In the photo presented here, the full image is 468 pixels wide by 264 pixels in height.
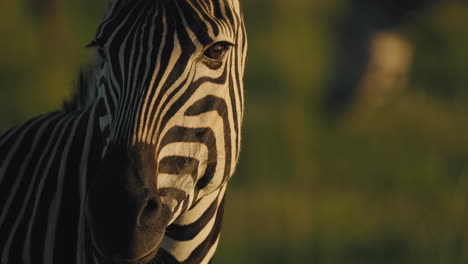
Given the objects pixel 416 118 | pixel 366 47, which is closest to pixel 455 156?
pixel 416 118

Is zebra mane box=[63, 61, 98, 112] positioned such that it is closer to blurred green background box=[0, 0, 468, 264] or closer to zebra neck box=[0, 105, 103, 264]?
zebra neck box=[0, 105, 103, 264]

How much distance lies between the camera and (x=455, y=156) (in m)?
9.36

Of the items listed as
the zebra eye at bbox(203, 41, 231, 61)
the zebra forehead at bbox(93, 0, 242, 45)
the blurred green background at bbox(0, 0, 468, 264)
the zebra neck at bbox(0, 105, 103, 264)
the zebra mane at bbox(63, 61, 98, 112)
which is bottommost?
the blurred green background at bbox(0, 0, 468, 264)

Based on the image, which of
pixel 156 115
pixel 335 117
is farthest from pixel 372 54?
pixel 156 115

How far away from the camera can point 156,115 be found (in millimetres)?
2527

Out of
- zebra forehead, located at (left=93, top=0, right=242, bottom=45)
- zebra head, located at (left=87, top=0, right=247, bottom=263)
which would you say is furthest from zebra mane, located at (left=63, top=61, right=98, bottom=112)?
zebra forehead, located at (left=93, top=0, right=242, bottom=45)

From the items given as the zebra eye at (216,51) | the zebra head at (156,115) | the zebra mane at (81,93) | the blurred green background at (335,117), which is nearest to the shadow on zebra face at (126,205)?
the zebra head at (156,115)

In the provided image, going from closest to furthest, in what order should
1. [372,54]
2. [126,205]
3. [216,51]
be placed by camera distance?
1. [126,205]
2. [216,51]
3. [372,54]

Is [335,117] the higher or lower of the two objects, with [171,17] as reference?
lower

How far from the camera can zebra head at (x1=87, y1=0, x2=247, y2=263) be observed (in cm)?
243

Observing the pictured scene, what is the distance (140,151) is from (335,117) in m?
9.68

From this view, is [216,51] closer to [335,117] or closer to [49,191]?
[49,191]

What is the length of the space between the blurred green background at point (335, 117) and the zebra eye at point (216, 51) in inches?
140

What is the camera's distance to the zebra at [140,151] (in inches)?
96.5
